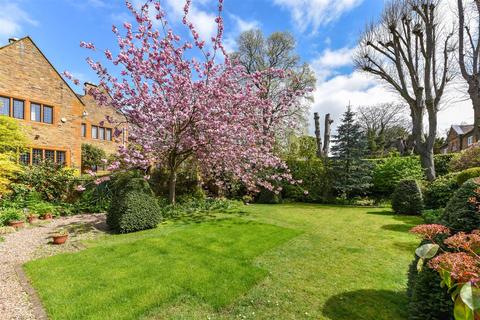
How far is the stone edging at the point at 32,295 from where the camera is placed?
3.29 metres

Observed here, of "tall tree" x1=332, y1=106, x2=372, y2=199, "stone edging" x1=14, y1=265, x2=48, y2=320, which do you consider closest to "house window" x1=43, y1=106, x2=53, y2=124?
"stone edging" x1=14, y1=265, x2=48, y2=320

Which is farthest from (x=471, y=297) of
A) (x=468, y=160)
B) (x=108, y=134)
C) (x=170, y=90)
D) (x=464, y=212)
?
(x=108, y=134)

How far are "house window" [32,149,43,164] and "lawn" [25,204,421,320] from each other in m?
9.87

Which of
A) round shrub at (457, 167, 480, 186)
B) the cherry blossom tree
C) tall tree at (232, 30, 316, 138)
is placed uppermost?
tall tree at (232, 30, 316, 138)

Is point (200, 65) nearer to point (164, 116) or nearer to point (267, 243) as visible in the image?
point (164, 116)

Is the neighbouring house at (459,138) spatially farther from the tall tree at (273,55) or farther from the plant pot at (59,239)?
the plant pot at (59,239)

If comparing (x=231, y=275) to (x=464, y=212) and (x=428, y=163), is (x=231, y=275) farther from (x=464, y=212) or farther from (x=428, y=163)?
(x=428, y=163)

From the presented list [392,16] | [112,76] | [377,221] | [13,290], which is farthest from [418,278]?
[392,16]

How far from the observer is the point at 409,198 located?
9.92 meters

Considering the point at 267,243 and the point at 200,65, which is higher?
the point at 200,65

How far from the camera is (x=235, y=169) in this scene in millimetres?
9836

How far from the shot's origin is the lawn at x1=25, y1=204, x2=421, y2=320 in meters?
3.36

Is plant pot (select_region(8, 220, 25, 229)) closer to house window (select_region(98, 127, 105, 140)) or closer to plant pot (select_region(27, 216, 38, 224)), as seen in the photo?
plant pot (select_region(27, 216, 38, 224))

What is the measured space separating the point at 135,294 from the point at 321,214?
322 inches
